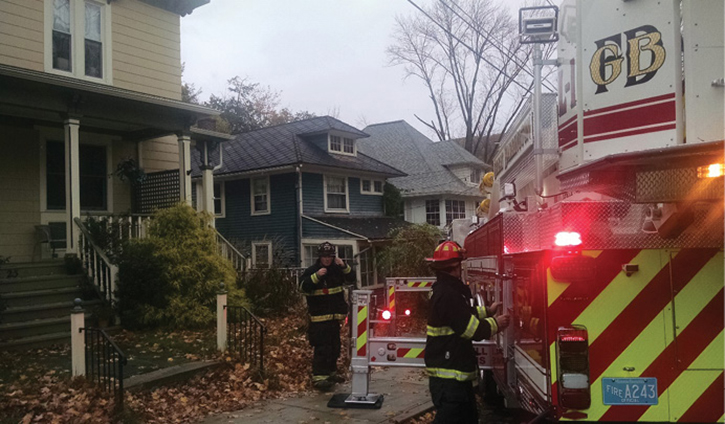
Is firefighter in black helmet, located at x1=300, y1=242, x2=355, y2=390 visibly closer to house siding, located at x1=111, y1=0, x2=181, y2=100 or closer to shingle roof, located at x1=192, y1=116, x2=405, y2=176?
house siding, located at x1=111, y1=0, x2=181, y2=100

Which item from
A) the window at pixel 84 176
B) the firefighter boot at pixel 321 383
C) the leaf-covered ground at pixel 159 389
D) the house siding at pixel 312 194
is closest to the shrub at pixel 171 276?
the leaf-covered ground at pixel 159 389

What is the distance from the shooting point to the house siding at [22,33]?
1078cm

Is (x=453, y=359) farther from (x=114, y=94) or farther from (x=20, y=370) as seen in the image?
(x=114, y=94)

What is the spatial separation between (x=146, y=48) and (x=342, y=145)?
34.9 ft

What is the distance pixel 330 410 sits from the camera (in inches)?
239

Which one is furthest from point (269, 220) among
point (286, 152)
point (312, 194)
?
point (286, 152)

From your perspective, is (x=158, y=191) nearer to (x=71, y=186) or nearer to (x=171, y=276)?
(x=71, y=186)

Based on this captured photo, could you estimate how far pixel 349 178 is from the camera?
2222cm

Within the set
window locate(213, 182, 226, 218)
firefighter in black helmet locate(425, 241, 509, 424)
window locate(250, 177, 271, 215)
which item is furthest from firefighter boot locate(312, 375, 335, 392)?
window locate(213, 182, 226, 218)

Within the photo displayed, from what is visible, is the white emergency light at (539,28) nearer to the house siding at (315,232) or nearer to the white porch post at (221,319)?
the white porch post at (221,319)

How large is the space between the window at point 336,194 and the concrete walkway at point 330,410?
46.9 ft

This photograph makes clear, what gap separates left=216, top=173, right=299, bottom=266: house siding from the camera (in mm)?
20250

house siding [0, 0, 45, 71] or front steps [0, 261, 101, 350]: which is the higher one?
house siding [0, 0, 45, 71]

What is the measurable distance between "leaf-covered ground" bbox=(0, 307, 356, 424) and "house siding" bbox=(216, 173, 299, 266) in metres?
10.8
